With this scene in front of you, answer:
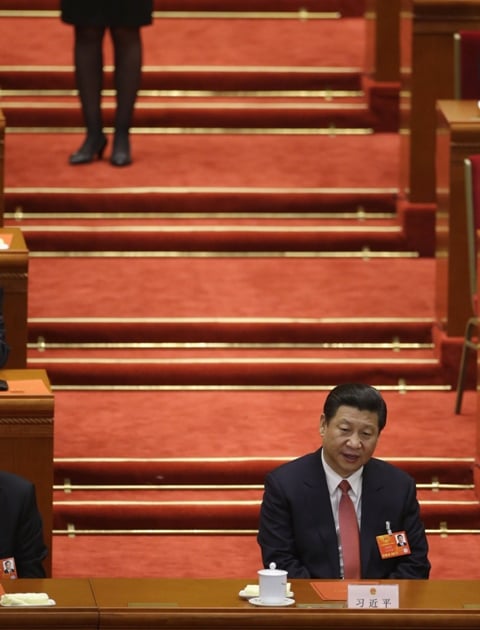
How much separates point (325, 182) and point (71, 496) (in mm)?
2238

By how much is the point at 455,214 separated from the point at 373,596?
312 centimetres

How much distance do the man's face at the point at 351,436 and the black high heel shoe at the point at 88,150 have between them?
3635mm

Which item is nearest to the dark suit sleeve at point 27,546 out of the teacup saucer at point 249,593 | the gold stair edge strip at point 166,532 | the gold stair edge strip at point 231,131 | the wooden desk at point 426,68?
the teacup saucer at point 249,593

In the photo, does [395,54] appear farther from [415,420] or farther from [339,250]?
[415,420]

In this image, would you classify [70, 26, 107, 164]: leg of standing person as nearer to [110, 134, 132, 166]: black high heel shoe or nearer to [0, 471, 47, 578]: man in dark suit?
[110, 134, 132, 166]: black high heel shoe

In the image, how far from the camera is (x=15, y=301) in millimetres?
6191

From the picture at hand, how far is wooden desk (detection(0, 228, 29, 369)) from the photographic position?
6184 mm

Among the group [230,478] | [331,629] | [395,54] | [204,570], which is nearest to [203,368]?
[230,478]

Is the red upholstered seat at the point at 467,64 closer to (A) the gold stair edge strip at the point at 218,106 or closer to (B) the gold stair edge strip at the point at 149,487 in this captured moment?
(A) the gold stair edge strip at the point at 218,106

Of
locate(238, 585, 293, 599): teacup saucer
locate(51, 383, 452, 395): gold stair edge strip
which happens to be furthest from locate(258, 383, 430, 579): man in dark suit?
locate(51, 383, 452, 395): gold stair edge strip

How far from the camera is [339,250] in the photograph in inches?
316

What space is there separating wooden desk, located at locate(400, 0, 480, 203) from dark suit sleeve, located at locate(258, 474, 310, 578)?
3.20m

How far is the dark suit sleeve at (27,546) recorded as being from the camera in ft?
16.1

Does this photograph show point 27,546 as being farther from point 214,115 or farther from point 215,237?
point 214,115
